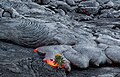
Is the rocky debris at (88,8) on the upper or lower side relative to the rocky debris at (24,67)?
lower

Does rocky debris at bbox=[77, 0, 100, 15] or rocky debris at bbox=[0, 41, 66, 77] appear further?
rocky debris at bbox=[77, 0, 100, 15]

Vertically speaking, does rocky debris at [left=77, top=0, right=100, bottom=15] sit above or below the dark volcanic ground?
below

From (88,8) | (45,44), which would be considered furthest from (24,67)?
(88,8)

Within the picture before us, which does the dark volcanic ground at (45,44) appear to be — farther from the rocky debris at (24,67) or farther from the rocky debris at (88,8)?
the rocky debris at (88,8)

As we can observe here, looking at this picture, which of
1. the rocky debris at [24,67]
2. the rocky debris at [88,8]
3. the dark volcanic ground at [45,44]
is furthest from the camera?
the rocky debris at [88,8]

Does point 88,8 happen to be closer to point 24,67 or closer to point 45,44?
point 45,44

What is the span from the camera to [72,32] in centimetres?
744

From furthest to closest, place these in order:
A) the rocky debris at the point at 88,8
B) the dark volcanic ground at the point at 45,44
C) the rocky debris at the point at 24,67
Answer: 1. the rocky debris at the point at 88,8
2. the dark volcanic ground at the point at 45,44
3. the rocky debris at the point at 24,67

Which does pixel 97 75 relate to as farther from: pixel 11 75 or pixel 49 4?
pixel 49 4

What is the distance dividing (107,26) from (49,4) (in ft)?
14.0

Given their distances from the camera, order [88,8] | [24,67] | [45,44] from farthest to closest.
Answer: [88,8] → [45,44] → [24,67]

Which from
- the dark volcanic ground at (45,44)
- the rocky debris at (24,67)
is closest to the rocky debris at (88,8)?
the dark volcanic ground at (45,44)

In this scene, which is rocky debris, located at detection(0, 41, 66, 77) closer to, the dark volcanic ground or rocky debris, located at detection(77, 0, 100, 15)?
the dark volcanic ground

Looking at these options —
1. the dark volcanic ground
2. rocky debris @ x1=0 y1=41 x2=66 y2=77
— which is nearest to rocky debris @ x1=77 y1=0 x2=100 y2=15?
the dark volcanic ground
